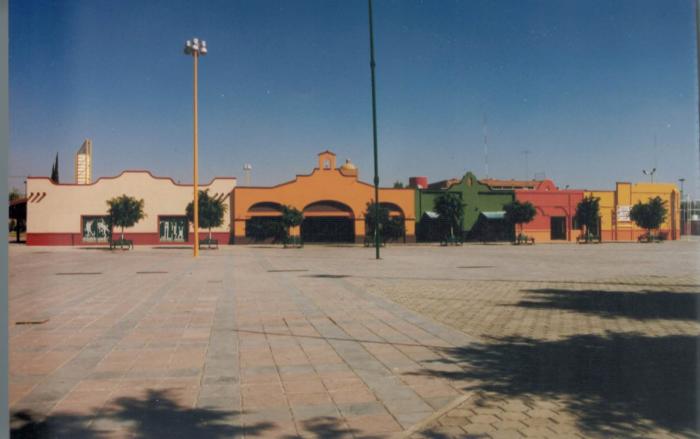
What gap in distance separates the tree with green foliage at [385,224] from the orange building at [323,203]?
89.1 inches

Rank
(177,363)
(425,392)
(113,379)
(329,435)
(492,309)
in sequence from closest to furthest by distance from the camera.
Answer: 1. (329,435)
2. (425,392)
3. (113,379)
4. (177,363)
5. (492,309)

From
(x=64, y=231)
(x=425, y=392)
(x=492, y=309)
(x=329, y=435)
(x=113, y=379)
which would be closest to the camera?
(x=329, y=435)

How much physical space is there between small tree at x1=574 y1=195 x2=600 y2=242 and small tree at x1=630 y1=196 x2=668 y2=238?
136 inches

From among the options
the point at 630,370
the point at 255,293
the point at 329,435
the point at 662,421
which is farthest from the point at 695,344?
the point at 255,293

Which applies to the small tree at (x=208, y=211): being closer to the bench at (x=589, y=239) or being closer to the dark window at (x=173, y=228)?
the dark window at (x=173, y=228)

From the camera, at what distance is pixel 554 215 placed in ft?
147

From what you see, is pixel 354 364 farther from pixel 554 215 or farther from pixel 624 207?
pixel 624 207

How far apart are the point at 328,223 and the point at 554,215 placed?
20037mm

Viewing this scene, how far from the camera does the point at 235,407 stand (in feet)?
13.8

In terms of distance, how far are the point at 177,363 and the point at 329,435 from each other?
256 cm

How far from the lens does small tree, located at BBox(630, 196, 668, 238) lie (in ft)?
137

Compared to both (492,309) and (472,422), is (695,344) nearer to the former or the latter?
(492,309)

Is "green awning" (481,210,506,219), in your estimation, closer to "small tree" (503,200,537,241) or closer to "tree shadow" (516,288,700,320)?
"small tree" (503,200,537,241)

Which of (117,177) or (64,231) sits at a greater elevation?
(117,177)
